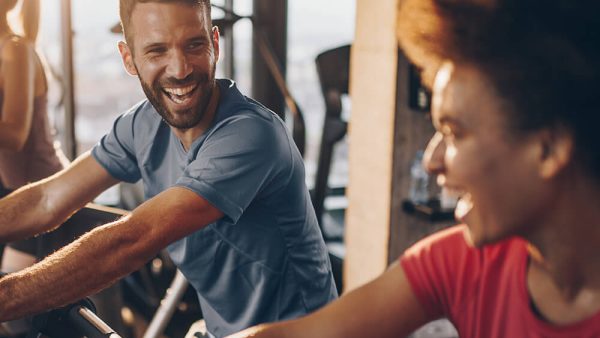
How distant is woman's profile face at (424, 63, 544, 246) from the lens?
2.93 feet

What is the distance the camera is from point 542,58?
2.81 feet

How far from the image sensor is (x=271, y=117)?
5.12 feet

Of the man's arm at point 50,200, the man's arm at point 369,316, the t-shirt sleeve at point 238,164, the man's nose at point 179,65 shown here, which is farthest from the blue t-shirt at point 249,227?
the man's arm at point 369,316

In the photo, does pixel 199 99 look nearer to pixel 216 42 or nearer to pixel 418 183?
pixel 216 42

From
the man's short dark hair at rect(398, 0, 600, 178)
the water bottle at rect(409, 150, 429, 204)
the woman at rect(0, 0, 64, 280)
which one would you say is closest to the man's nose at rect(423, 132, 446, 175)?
the man's short dark hair at rect(398, 0, 600, 178)

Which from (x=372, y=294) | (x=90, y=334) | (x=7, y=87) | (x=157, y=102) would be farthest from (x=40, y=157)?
(x=372, y=294)

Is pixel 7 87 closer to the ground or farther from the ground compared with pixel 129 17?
closer to the ground

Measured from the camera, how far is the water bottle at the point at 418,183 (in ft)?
9.87

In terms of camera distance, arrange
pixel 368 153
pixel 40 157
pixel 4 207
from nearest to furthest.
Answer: pixel 4 207
pixel 40 157
pixel 368 153

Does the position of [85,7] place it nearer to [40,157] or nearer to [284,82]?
[284,82]

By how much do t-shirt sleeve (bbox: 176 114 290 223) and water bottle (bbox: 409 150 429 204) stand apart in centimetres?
154

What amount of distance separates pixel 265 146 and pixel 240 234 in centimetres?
21

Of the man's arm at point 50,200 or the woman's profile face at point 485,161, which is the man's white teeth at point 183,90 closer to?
the man's arm at point 50,200

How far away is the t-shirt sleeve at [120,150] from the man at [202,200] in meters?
0.02
